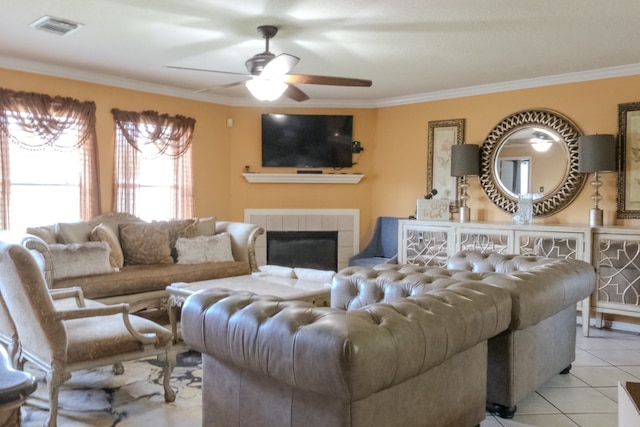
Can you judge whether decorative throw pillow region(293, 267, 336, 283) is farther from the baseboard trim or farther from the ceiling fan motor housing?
the baseboard trim

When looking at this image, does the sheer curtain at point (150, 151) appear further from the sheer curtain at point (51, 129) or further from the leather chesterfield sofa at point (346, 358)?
the leather chesterfield sofa at point (346, 358)

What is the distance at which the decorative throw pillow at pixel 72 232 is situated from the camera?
4.48m

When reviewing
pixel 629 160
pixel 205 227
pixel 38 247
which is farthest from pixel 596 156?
pixel 38 247

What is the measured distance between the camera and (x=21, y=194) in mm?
4891

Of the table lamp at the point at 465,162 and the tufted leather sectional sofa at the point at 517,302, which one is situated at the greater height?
the table lamp at the point at 465,162

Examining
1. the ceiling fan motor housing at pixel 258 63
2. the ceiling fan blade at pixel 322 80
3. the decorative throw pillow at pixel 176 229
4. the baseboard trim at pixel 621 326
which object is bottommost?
the baseboard trim at pixel 621 326

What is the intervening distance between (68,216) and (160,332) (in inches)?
116

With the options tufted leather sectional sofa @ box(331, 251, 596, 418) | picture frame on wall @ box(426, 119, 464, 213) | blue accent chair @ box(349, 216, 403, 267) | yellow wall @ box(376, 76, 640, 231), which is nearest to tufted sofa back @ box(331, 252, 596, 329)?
tufted leather sectional sofa @ box(331, 251, 596, 418)

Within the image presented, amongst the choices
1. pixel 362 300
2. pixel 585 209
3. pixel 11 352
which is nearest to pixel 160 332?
pixel 11 352

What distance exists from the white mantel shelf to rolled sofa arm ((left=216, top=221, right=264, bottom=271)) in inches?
46.9

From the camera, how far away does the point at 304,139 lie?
6.58 metres

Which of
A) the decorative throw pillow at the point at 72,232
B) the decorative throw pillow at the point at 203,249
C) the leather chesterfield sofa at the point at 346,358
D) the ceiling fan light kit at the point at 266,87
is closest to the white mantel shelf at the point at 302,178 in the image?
the decorative throw pillow at the point at 203,249

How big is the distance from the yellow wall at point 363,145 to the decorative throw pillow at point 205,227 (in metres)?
0.78

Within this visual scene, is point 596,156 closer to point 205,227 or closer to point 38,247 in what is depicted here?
point 205,227
